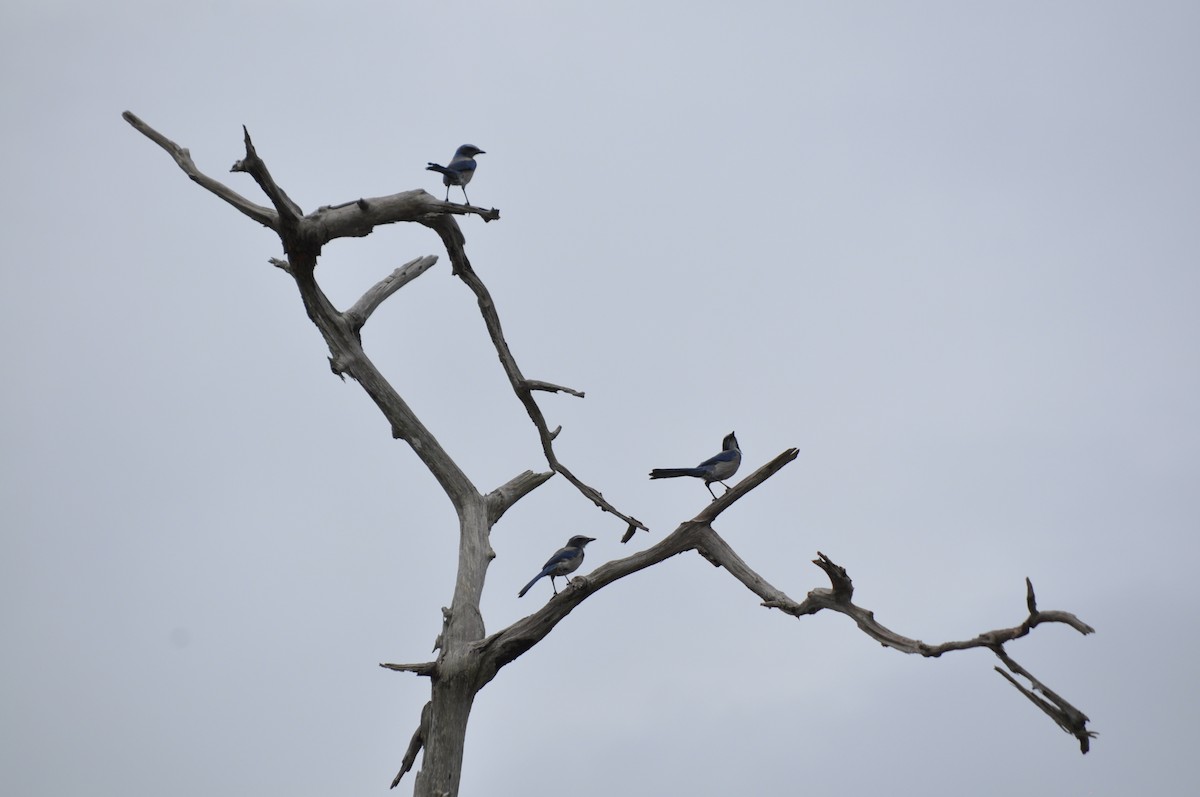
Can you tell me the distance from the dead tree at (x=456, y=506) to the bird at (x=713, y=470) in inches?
19.1

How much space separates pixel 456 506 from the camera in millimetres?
9852

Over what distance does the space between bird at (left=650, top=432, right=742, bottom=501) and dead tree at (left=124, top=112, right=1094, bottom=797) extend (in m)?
0.49

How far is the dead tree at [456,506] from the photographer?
8320 millimetres

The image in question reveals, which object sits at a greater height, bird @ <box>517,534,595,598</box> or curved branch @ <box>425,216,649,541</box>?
curved branch @ <box>425,216,649,541</box>

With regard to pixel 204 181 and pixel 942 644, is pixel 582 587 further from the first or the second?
pixel 204 181

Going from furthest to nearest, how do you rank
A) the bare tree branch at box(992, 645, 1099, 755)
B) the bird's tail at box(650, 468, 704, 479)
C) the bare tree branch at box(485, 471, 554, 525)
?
the bare tree branch at box(485, 471, 554, 525) < the bird's tail at box(650, 468, 704, 479) < the bare tree branch at box(992, 645, 1099, 755)

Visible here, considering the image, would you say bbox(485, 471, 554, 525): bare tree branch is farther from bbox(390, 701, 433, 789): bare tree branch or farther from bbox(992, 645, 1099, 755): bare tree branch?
bbox(992, 645, 1099, 755): bare tree branch

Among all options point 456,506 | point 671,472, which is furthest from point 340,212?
point 671,472

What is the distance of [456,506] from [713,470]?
2.32m

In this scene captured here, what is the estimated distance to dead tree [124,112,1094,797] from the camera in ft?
27.3

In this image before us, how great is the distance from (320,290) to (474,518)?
7.77 ft

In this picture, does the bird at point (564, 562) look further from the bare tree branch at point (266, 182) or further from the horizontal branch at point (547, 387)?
the bare tree branch at point (266, 182)

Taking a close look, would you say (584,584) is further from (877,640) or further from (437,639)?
(877,640)

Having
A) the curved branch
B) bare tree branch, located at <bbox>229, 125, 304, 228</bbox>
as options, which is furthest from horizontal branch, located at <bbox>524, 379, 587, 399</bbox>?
bare tree branch, located at <bbox>229, 125, 304, 228</bbox>
